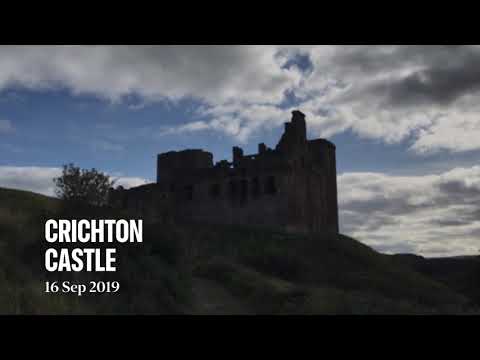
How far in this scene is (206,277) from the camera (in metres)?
23.5

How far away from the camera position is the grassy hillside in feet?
44.1

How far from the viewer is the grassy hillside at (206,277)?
13.4 metres

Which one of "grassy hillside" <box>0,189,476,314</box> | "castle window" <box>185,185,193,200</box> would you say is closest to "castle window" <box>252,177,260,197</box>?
"castle window" <box>185,185,193,200</box>

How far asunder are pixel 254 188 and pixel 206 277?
22.9 meters

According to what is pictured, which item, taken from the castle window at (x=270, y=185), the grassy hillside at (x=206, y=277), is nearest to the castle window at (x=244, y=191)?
the castle window at (x=270, y=185)

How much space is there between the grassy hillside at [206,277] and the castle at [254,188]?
794 centimetres

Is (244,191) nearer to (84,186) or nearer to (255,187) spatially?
(255,187)

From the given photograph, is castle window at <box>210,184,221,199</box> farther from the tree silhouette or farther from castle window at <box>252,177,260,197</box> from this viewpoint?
the tree silhouette

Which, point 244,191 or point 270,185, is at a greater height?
point 270,185

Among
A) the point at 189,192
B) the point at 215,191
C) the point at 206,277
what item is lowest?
the point at 206,277

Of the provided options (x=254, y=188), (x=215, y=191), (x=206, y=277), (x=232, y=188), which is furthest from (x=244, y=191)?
(x=206, y=277)

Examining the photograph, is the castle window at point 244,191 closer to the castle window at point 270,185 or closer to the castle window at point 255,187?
the castle window at point 255,187
